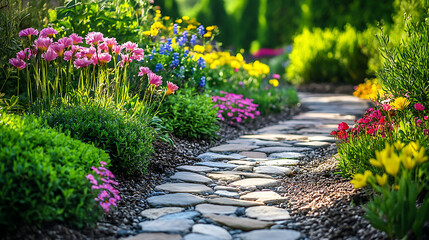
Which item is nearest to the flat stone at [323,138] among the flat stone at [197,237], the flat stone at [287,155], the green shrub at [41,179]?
the flat stone at [287,155]

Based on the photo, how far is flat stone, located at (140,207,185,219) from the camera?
3046mm

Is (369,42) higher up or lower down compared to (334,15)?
lower down

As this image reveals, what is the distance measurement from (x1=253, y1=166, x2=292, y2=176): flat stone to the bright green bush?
6.99 metres

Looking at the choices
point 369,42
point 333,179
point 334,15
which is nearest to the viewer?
point 333,179

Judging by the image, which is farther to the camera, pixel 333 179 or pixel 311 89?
pixel 311 89

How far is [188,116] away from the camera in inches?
199

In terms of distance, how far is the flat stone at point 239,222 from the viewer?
2864mm

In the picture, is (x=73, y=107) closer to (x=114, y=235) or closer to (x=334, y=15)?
(x=114, y=235)

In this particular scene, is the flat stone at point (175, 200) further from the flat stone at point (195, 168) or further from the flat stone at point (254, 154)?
the flat stone at point (254, 154)

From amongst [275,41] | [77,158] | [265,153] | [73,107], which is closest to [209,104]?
[265,153]

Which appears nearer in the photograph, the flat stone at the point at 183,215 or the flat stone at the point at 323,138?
the flat stone at the point at 183,215

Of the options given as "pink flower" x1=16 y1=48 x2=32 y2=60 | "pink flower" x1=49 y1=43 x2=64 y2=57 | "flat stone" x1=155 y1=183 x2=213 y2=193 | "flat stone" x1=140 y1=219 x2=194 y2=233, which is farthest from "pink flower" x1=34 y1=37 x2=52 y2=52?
"flat stone" x1=140 y1=219 x2=194 y2=233

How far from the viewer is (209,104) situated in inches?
216

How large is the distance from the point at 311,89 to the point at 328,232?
344 inches
